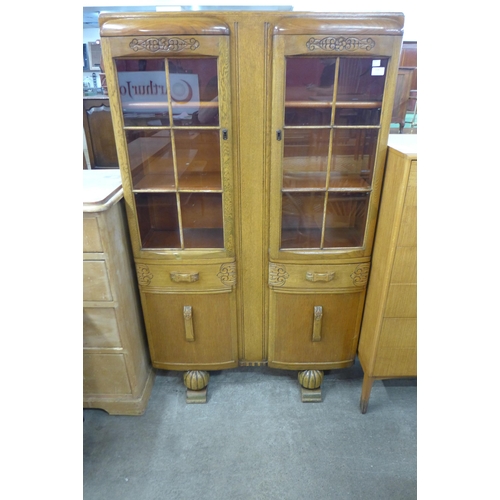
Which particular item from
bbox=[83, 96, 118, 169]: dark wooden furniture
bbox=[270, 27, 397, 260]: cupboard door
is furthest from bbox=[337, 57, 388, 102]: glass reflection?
bbox=[83, 96, 118, 169]: dark wooden furniture

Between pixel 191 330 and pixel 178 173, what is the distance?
670 millimetres

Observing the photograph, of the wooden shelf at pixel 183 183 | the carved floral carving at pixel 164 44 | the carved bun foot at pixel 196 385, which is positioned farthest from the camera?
the carved bun foot at pixel 196 385

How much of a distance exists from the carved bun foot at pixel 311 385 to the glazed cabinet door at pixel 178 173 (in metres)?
0.34

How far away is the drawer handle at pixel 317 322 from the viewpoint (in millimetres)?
1547

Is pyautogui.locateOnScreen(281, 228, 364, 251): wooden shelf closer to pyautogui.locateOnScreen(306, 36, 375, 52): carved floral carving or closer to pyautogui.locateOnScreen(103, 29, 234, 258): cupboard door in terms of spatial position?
pyautogui.locateOnScreen(103, 29, 234, 258): cupboard door

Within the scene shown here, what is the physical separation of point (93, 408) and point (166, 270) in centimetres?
73

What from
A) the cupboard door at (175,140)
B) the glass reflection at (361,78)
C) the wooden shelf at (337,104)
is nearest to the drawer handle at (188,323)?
the cupboard door at (175,140)

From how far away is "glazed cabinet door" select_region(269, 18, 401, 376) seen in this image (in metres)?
1.17

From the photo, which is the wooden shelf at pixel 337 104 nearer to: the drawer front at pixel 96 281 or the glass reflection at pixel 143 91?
the glass reflection at pixel 143 91

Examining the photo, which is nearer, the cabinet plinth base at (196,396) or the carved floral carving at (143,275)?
the carved floral carving at (143,275)

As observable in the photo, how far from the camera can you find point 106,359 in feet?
4.91

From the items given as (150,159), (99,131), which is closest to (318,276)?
(150,159)

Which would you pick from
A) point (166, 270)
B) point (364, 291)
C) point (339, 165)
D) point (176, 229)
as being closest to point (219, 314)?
point (166, 270)

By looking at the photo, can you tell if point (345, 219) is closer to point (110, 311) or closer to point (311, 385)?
point (311, 385)
